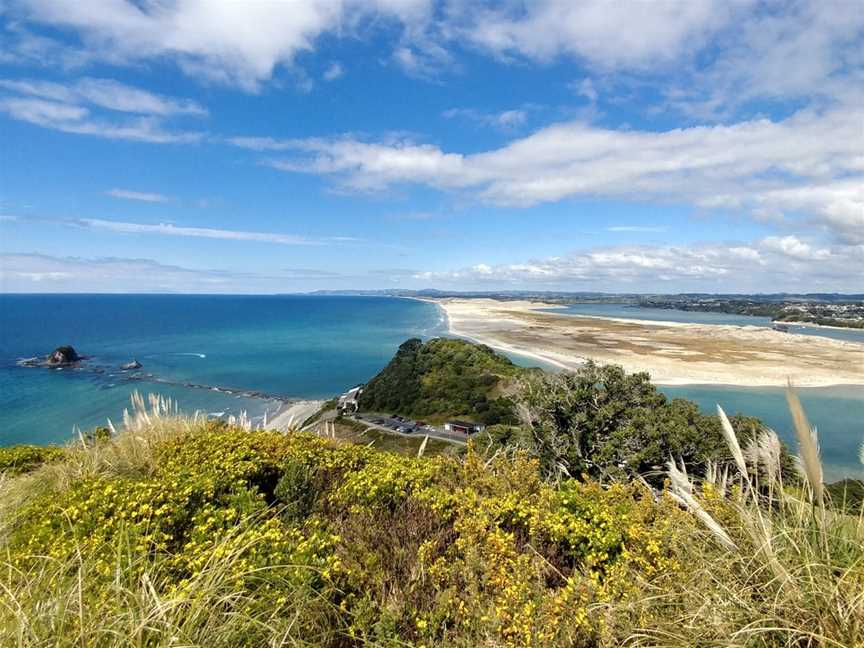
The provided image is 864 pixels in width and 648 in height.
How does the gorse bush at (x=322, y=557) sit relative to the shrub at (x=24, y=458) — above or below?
above

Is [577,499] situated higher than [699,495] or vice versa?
[699,495]

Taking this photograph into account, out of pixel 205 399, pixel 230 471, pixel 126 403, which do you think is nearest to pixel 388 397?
pixel 205 399

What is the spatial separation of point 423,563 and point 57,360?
70.0m

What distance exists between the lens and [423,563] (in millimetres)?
3562

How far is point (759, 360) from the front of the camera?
182 ft

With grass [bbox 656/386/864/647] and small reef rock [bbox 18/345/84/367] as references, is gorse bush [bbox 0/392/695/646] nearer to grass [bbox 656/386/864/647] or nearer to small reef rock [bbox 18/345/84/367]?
grass [bbox 656/386/864/647]

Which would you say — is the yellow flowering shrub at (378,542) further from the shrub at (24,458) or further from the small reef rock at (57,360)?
the small reef rock at (57,360)

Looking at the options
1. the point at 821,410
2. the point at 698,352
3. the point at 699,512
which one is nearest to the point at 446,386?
the point at 821,410

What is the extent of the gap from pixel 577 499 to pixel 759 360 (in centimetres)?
6587

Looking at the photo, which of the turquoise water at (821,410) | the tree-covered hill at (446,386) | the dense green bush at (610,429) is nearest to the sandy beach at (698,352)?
the turquoise water at (821,410)

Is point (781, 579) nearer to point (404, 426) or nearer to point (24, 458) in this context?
point (24, 458)

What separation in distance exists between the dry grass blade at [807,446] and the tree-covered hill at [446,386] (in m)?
29.7

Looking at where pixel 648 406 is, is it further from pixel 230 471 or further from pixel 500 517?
pixel 230 471

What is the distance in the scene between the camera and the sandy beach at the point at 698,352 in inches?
1852
